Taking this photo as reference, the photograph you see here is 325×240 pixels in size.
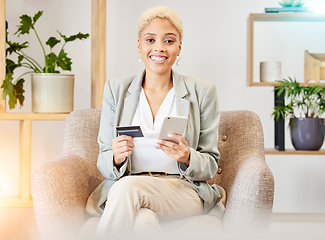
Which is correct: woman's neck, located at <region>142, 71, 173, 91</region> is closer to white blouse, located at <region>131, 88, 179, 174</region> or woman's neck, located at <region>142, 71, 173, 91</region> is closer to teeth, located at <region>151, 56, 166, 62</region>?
teeth, located at <region>151, 56, 166, 62</region>

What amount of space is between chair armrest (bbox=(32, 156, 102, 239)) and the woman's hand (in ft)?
1.34

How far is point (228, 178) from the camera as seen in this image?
Result: 2293 millimetres

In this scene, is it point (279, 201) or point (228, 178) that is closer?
point (228, 178)

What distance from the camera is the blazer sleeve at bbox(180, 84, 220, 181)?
6.53ft

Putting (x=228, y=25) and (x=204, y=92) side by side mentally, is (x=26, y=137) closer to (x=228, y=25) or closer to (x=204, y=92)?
(x=204, y=92)

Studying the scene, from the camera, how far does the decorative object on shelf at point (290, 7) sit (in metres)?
3.25

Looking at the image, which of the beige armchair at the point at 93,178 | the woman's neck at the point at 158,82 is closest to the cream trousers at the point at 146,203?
the beige armchair at the point at 93,178

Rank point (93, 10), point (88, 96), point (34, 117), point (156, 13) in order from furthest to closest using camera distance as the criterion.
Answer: point (88, 96) < point (93, 10) < point (34, 117) < point (156, 13)

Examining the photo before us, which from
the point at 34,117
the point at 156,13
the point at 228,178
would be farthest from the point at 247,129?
the point at 34,117

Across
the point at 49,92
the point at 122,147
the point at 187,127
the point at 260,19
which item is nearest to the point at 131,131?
the point at 122,147

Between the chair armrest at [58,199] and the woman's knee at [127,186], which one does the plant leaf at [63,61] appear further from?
the woman's knee at [127,186]

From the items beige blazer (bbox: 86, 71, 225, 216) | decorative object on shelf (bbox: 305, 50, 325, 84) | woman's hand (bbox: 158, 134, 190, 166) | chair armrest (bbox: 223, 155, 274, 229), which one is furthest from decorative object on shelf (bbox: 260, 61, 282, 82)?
woman's hand (bbox: 158, 134, 190, 166)

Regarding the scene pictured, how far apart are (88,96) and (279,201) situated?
5.09 ft

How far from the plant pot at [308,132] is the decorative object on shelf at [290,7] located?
717mm
